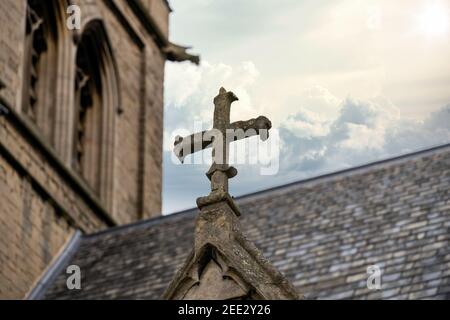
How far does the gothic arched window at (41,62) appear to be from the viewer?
21.6 m

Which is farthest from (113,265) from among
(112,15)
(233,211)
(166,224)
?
(233,211)

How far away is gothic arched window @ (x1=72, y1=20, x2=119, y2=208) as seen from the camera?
23.1m

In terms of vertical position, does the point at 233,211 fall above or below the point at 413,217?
below

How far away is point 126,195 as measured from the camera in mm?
23672

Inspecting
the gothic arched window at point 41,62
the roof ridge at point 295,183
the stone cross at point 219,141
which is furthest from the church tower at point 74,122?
the stone cross at point 219,141

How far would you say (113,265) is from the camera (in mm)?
19500

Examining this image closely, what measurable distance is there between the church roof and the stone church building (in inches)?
0.9

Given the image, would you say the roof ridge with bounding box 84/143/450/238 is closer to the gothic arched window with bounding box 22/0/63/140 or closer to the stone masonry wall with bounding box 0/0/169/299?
the stone masonry wall with bounding box 0/0/169/299

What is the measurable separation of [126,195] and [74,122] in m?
1.58

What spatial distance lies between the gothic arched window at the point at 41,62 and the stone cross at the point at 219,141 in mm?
11246

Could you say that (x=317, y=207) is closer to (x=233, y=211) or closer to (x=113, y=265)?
(x=113, y=265)

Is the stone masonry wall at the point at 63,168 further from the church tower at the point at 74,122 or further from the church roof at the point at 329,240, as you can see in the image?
the church roof at the point at 329,240

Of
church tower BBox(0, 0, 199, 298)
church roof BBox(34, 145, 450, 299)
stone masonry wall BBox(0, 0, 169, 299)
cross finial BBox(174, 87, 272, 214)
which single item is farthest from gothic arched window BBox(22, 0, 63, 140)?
cross finial BBox(174, 87, 272, 214)
